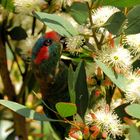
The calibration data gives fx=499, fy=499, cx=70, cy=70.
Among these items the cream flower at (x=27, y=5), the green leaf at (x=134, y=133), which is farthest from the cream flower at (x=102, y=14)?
the green leaf at (x=134, y=133)

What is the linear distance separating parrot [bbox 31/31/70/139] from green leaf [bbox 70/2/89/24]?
92mm

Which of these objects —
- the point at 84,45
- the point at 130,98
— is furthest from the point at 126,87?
the point at 84,45

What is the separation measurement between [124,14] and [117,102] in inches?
9.5

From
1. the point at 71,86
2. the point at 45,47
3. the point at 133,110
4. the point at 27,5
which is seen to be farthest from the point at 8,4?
the point at 133,110

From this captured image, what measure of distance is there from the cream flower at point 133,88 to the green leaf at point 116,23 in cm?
10

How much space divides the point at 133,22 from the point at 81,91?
0.17 metres

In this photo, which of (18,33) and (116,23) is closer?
(116,23)

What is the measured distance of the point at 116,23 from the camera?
37.9 inches

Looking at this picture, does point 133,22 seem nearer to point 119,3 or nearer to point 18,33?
point 119,3

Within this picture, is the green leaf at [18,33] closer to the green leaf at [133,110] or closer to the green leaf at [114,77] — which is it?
the green leaf at [114,77]

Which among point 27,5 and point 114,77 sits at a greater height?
point 27,5

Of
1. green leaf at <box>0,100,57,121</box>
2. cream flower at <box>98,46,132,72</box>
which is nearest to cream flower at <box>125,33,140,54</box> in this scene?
cream flower at <box>98,46,132,72</box>

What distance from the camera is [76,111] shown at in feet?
3.13

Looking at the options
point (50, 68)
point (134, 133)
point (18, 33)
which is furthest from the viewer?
point (18, 33)
